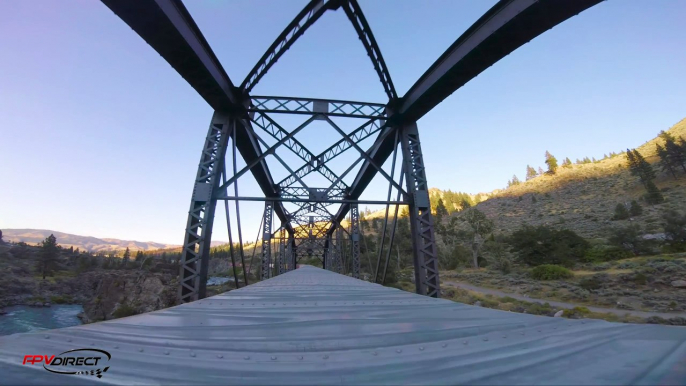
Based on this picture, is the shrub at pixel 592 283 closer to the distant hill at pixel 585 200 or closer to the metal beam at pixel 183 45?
the metal beam at pixel 183 45

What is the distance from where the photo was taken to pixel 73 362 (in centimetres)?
108

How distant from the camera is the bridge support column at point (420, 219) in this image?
21.4ft

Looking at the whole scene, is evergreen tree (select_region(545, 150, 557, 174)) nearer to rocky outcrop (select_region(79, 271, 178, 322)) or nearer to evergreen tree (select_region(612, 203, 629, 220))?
evergreen tree (select_region(612, 203, 629, 220))

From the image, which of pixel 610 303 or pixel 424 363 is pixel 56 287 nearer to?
pixel 424 363

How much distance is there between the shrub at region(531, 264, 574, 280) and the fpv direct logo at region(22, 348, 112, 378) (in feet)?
116

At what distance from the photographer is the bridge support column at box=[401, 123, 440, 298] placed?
6531mm

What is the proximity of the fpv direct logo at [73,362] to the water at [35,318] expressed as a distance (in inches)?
1380

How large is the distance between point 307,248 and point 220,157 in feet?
87.2

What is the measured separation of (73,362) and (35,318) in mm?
48729

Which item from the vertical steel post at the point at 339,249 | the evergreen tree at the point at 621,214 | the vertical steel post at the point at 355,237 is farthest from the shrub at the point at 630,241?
the vertical steel post at the point at 355,237

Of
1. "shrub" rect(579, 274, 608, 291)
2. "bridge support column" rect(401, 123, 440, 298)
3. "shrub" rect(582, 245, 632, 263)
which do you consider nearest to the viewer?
"bridge support column" rect(401, 123, 440, 298)

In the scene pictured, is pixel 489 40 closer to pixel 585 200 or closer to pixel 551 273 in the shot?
pixel 551 273

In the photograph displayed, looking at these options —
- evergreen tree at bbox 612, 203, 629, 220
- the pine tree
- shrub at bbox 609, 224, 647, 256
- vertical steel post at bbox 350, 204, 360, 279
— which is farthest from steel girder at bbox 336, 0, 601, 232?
the pine tree

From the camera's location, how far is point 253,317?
6.81ft
